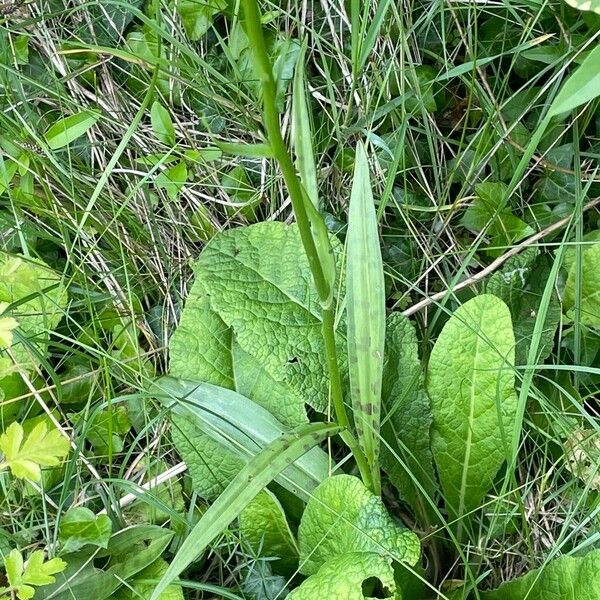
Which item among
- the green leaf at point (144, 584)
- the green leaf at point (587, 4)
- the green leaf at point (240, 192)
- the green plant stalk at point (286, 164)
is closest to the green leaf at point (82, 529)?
the green leaf at point (144, 584)

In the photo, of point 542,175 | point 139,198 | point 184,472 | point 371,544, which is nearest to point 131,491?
point 184,472

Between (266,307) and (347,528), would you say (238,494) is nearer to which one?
(347,528)

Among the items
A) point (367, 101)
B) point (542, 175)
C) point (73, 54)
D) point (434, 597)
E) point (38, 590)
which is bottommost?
point (434, 597)

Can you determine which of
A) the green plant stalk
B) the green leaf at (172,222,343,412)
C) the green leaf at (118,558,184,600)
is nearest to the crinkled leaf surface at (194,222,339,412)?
the green leaf at (172,222,343,412)

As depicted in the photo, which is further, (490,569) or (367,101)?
(367,101)

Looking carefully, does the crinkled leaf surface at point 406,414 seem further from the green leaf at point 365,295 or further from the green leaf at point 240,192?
the green leaf at point 240,192

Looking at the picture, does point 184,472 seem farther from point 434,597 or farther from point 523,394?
point 523,394
